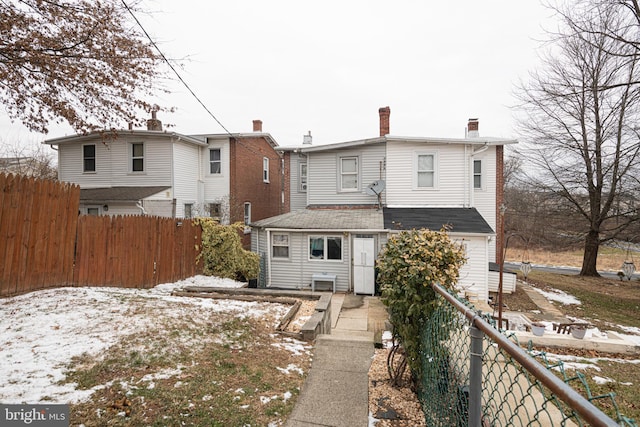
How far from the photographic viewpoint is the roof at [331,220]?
40.2ft

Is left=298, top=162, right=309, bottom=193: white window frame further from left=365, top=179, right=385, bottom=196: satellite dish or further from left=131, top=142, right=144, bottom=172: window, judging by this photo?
left=131, top=142, right=144, bottom=172: window

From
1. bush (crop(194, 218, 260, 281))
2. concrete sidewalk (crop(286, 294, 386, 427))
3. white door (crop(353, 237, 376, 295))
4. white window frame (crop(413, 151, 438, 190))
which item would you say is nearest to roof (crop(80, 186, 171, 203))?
bush (crop(194, 218, 260, 281))

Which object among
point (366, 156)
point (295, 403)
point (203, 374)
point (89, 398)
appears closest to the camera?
point (89, 398)

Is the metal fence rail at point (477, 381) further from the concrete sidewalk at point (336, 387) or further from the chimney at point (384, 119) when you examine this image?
the chimney at point (384, 119)

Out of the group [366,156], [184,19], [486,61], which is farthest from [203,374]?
[486,61]

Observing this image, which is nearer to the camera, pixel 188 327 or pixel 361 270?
pixel 188 327

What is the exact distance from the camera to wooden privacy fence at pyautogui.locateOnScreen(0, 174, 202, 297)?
20.2ft

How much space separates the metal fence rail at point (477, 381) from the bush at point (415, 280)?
14 centimetres

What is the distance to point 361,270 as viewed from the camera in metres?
11.8

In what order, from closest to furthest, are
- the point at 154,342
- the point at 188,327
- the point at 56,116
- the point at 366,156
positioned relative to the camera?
1. the point at 154,342
2. the point at 188,327
3. the point at 56,116
4. the point at 366,156

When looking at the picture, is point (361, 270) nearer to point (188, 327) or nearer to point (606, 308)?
point (188, 327)

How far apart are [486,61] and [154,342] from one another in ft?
50.0

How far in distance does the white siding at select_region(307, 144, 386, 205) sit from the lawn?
9346mm

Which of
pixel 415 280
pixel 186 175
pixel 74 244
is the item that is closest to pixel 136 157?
pixel 186 175
